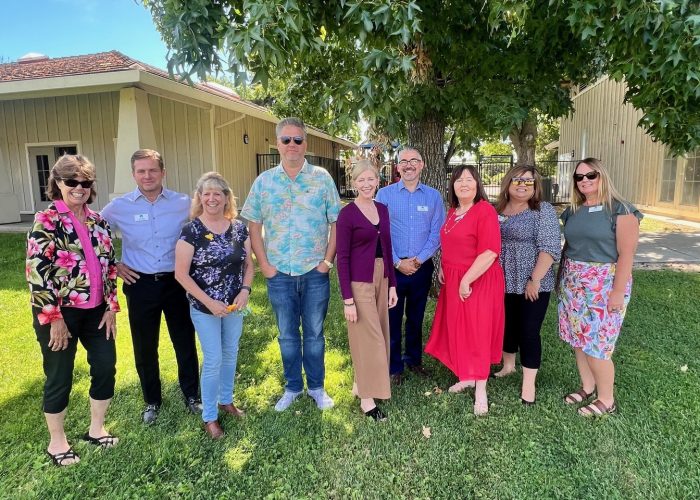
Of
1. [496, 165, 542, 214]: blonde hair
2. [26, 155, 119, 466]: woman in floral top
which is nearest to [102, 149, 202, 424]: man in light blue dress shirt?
[26, 155, 119, 466]: woman in floral top

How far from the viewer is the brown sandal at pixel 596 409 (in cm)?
307

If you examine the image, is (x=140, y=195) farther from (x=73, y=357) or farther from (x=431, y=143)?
(x=431, y=143)

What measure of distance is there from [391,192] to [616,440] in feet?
7.20

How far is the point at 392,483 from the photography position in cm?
248

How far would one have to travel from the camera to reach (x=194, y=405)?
3189mm

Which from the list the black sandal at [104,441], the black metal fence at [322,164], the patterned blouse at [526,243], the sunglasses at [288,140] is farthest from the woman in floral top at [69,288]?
the black metal fence at [322,164]

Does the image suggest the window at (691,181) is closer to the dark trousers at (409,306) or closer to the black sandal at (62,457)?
the dark trousers at (409,306)

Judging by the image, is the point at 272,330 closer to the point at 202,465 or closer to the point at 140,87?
the point at 202,465

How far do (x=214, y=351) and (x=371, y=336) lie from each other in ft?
3.34

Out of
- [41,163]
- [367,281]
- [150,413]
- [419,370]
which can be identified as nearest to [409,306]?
[419,370]

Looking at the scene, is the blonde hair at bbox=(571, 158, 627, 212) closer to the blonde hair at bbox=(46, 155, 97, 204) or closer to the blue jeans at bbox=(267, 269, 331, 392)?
the blue jeans at bbox=(267, 269, 331, 392)

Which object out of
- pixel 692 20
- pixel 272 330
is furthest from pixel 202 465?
pixel 692 20

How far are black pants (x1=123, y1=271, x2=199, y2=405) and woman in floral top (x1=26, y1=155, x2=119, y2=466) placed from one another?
0.21 meters

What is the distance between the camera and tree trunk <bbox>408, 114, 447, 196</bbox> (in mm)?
5359
